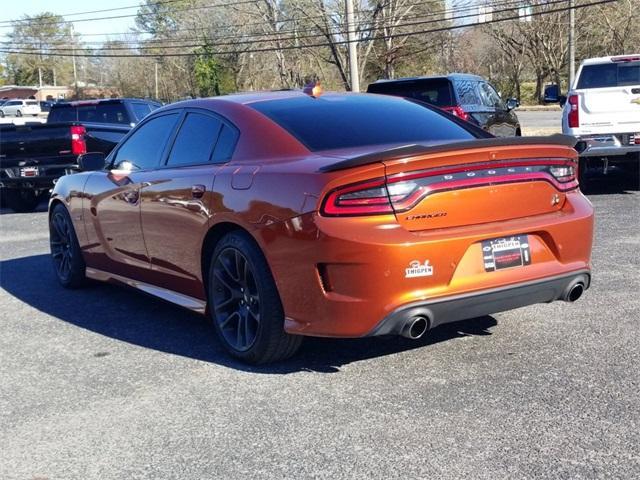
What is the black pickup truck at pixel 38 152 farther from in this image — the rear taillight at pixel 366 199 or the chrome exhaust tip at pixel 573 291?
the chrome exhaust tip at pixel 573 291

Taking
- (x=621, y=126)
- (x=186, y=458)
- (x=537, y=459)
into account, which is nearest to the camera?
(x=537, y=459)

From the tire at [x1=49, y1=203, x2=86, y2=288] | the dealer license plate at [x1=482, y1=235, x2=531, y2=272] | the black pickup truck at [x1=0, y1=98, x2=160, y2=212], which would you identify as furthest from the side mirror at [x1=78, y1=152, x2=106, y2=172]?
the black pickup truck at [x1=0, y1=98, x2=160, y2=212]

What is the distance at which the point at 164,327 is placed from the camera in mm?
5871

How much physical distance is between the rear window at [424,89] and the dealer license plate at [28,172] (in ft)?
17.1

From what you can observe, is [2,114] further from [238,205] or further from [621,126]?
[238,205]

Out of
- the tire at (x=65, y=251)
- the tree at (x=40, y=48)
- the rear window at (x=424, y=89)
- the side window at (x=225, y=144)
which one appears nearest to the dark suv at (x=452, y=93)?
the rear window at (x=424, y=89)

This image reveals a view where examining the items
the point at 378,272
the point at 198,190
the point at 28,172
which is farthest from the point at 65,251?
the point at 28,172

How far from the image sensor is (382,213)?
4.09 meters

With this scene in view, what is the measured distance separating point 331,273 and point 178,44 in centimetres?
6539

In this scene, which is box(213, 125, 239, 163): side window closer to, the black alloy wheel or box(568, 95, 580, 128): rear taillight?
the black alloy wheel

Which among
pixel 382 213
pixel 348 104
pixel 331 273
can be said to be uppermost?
pixel 348 104

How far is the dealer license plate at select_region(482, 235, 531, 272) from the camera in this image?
169 inches

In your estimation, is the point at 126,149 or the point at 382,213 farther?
the point at 126,149

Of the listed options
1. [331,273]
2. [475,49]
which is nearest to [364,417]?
[331,273]
